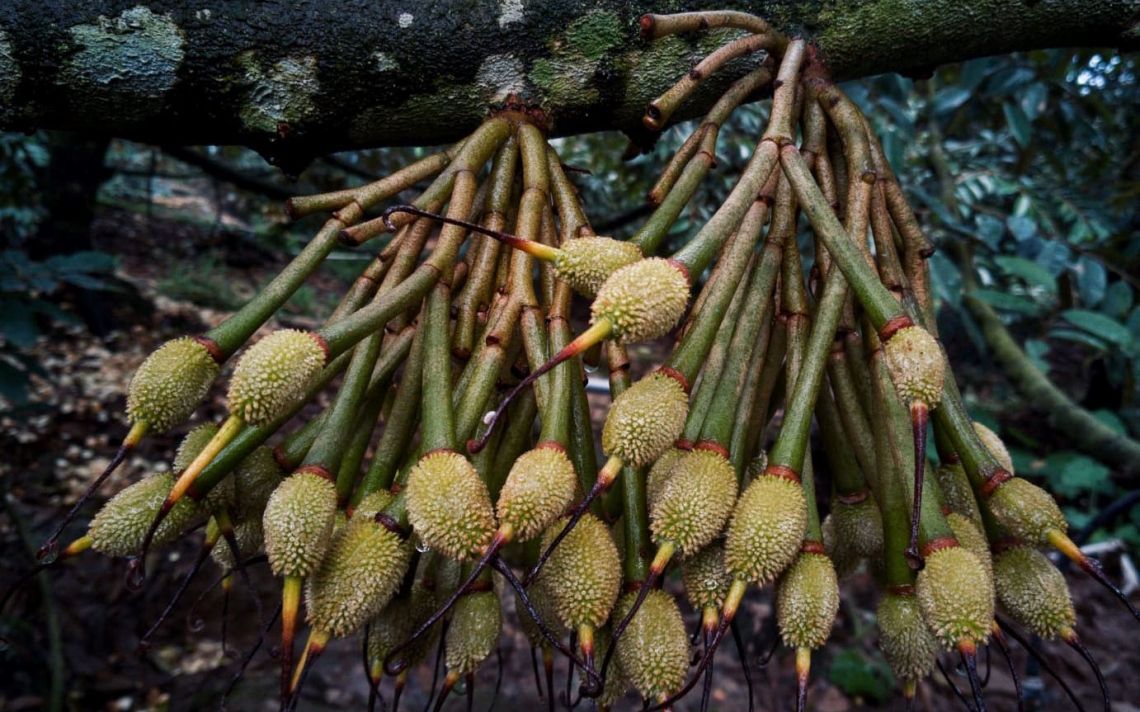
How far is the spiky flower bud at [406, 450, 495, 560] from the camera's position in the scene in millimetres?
626

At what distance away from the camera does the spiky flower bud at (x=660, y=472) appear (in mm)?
705

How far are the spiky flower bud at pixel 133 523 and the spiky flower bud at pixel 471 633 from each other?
282 millimetres

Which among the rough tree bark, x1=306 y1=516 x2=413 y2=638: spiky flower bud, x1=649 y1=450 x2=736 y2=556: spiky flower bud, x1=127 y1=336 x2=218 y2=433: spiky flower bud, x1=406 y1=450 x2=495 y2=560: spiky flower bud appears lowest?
x1=306 y1=516 x2=413 y2=638: spiky flower bud

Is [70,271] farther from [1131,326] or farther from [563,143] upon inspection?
[1131,326]

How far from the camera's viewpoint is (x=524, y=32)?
3.21 ft

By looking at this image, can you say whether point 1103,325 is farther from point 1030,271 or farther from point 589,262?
point 589,262

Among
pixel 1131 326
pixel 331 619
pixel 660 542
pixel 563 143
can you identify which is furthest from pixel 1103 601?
pixel 331 619

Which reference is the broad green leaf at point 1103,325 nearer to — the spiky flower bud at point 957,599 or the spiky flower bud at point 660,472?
the spiky flower bud at point 957,599

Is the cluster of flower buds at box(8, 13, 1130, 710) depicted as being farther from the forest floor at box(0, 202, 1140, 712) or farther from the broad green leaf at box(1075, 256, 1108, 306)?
the broad green leaf at box(1075, 256, 1108, 306)

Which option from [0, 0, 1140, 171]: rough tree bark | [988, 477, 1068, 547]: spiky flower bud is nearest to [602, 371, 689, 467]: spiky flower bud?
[988, 477, 1068, 547]: spiky flower bud

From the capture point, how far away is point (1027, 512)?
704mm

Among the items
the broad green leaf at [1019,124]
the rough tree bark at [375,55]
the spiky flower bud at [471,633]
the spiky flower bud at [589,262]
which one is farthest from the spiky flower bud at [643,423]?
the broad green leaf at [1019,124]

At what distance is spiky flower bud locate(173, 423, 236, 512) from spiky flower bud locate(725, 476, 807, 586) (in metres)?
0.50

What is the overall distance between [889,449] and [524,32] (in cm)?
69
